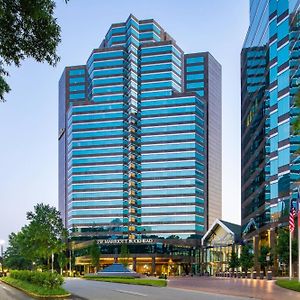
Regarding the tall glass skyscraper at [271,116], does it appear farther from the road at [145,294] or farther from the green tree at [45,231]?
the road at [145,294]

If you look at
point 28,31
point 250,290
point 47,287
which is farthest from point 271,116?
point 28,31

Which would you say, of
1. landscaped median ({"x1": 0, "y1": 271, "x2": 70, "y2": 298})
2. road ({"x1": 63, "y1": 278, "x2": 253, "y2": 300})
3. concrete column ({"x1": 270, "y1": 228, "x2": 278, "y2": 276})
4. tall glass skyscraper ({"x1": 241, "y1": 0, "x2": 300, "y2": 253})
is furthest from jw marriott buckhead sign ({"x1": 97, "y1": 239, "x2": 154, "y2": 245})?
road ({"x1": 63, "y1": 278, "x2": 253, "y2": 300})

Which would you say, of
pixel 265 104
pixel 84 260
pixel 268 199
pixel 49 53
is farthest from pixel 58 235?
pixel 84 260

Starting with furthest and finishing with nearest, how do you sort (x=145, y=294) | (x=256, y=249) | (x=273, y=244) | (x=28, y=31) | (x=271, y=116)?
(x=256, y=249), (x=271, y=116), (x=273, y=244), (x=145, y=294), (x=28, y=31)

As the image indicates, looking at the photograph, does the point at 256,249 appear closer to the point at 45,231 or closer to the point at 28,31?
the point at 45,231

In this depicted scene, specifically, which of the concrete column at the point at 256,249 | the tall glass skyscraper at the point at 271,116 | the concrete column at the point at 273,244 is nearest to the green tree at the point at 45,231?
the tall glass skyscraper at the point at 271,116

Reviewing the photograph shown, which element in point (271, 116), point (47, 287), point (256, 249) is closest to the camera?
point (47, 287)

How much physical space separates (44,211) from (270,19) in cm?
6499

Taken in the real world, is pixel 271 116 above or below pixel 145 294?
above

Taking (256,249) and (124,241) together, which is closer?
(256,249)

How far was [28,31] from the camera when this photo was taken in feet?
35.5

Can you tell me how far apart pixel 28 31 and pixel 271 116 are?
9063 cm

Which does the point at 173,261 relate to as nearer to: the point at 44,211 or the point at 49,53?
the point at 44,211

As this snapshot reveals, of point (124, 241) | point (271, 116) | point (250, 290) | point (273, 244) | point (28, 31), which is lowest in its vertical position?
point (124, 241)
